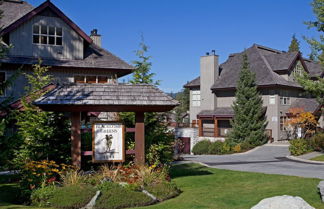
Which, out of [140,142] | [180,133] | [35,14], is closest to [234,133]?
[180,133]

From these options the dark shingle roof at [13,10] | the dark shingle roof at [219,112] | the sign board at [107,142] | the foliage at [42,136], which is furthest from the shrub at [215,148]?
the foliage at [42,136]

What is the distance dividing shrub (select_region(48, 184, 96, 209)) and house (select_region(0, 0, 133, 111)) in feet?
46.5

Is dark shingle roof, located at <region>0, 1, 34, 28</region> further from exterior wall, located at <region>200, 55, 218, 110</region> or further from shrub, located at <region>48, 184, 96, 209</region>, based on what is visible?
exterior wall, located at <region>200, 55, 218, 110</region>

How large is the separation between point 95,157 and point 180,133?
101ft

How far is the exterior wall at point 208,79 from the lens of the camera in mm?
44938

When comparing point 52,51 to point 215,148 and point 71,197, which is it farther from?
point 215,148

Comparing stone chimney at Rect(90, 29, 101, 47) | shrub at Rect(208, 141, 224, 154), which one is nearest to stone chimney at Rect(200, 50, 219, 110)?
shrub at Rect(208, 141, 224, 154)

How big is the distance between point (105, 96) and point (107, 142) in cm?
158

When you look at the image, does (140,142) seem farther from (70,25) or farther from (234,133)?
(234,133)

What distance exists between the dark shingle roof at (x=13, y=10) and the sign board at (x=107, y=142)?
1825cm

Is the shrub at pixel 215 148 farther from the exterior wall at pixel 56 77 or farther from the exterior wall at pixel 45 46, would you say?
the exterior wall at pixel 45 46

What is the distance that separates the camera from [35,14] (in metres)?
25.4

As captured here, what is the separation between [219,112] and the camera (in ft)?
142

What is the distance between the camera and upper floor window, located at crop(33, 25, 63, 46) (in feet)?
84.6
